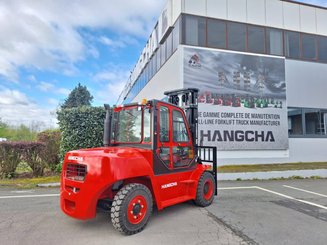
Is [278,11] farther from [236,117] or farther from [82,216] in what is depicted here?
[82,216]

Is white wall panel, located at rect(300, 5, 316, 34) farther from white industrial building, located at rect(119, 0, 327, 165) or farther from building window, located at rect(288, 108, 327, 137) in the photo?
building window, located at rect(288, 108, 327, 137)

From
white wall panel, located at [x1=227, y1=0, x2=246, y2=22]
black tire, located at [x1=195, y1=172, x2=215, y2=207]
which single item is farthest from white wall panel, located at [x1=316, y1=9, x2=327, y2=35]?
black tire, located at [x1=195, y1=172, x2=215, y2=207]

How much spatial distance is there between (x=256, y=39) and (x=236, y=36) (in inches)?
49.4

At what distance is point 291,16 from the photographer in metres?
14.0

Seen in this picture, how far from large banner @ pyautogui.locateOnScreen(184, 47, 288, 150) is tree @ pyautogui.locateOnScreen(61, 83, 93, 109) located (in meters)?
23.1

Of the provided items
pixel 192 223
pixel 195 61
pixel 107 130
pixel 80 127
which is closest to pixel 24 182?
pixel 80 127

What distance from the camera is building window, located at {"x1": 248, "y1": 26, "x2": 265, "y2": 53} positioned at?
43.2ft

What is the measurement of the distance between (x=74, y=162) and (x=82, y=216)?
3.11 ft

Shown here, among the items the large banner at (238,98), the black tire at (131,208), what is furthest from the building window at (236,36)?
the black tire at (131,208)

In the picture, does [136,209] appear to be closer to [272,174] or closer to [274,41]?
[272,174]

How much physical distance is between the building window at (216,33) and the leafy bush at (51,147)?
856 centimetres

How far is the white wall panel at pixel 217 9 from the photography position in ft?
40.6

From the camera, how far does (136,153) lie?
14.8 ft

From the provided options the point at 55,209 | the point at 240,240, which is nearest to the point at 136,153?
the point at 240,240
